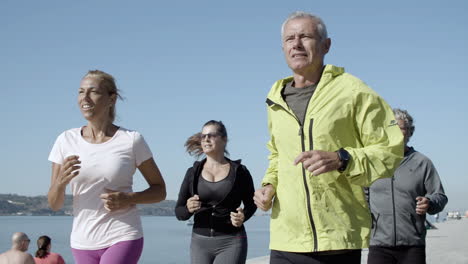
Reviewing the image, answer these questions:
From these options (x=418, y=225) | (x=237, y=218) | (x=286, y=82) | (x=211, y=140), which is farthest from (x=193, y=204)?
(x=286, y=82)

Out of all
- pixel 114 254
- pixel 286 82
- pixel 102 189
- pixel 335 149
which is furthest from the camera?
pixel 102 189

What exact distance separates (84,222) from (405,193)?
10.8 feet

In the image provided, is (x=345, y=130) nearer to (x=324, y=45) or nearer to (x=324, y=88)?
(x=324, y=88)

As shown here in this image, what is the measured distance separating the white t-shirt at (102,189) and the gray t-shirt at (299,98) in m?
1.52

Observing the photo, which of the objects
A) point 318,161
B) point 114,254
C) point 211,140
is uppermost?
point 211,140

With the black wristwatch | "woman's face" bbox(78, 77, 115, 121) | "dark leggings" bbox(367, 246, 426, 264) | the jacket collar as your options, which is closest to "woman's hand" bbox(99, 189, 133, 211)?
"woman's face" bbox(78, 77, 115, 121)

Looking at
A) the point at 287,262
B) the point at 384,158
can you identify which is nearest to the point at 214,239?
the point at 287,262

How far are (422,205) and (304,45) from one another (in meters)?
3.01

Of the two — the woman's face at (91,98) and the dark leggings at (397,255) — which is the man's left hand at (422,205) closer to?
the dark leggings at (397,255)

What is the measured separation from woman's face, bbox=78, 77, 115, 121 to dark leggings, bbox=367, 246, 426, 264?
3.14 metres

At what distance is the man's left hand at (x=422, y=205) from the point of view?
223 inches

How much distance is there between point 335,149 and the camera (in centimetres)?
318

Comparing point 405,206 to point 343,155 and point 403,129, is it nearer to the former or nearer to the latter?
point 403,129

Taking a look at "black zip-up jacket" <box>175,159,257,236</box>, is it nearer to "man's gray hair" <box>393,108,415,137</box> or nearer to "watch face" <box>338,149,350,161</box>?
A: "man's gray hair" <box>393,108,415,137</box>
